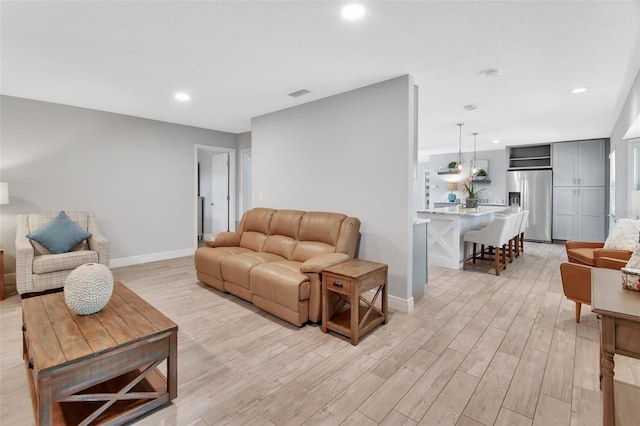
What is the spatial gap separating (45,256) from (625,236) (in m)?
6.62

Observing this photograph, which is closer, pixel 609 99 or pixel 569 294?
pixel 569 294

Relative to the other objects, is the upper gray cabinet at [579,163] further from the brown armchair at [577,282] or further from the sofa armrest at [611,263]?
the brown armchair at [577,282]

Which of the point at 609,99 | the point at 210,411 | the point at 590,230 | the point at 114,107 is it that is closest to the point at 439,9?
the point at 210,411

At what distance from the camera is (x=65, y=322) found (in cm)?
187

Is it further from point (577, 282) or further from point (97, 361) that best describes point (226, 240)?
point (577, 282)

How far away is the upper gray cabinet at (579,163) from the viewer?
6.97 meters

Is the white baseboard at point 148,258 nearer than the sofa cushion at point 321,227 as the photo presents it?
No

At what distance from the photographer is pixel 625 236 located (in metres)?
3.35

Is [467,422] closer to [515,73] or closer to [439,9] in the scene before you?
[439,9]

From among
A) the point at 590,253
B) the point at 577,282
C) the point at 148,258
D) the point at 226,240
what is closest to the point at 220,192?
the point at 148,258

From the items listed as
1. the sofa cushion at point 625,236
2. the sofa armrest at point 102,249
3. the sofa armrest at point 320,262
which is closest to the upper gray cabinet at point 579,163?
the sofa cushion at point 625,236

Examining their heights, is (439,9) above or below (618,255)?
above

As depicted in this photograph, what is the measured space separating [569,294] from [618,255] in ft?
3.28

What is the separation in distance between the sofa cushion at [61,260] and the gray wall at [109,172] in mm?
1076
